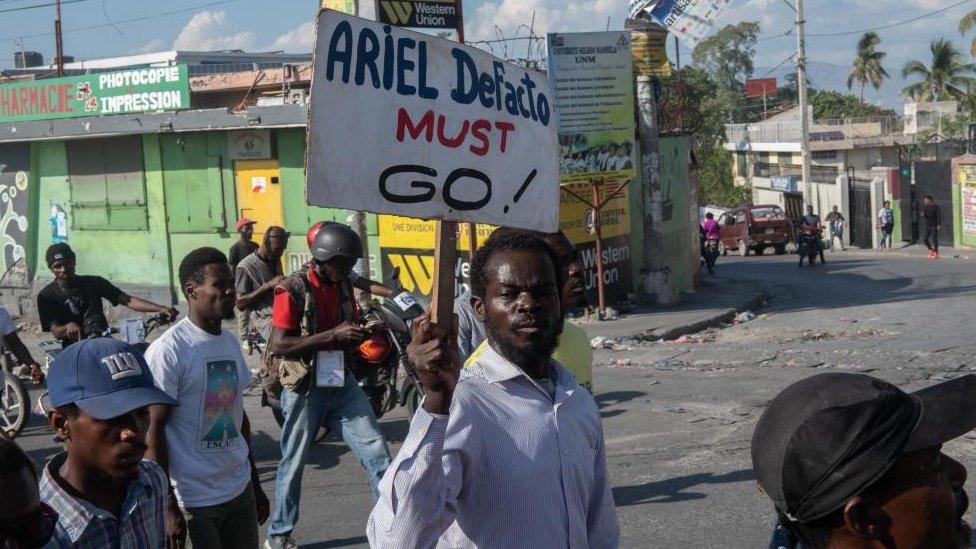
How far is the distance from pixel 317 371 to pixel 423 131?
3.46 metres

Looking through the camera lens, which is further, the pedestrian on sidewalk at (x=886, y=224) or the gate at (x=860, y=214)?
the gate at (x=860, y=214)

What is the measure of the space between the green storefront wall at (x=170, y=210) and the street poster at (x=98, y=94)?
0.65 meters

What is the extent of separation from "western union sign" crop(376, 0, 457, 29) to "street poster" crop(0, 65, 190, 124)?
6.15 m

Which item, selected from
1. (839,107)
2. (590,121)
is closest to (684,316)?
(590,121)

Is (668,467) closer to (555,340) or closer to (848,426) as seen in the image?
(555,340)

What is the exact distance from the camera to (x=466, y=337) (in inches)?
207

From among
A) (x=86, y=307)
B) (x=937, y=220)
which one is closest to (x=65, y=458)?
(x=86, y=307)

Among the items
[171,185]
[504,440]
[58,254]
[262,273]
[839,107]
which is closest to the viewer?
[504,440]

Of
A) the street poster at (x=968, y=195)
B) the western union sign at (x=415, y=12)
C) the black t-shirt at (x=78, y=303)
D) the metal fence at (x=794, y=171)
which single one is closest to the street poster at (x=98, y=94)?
the western union sign at (x=415, y=12)

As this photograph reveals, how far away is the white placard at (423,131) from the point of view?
10.2 feet

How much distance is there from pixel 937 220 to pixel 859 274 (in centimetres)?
609

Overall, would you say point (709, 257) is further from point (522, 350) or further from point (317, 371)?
point (522, 350)

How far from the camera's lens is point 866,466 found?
6.00ft

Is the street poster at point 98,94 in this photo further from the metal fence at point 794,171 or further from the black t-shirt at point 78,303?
the metal fence at point 794,171
